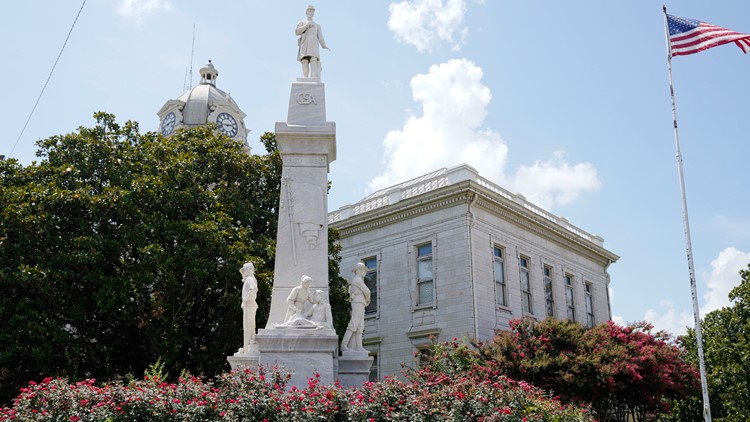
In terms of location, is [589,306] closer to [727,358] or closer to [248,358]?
[727,358]

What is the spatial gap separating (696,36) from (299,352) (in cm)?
1311

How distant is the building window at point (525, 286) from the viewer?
99.0 feet

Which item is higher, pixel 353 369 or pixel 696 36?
pixel 696 36

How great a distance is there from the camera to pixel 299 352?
12289 mm

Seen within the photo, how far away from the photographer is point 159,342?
19047mm

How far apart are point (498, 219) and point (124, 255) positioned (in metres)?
16.0

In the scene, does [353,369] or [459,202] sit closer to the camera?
[353,369]

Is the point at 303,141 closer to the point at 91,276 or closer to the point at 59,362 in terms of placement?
the point at 91,276

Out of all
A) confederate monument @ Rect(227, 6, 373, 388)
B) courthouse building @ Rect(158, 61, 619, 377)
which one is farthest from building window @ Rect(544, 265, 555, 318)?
confederate monument @ Rect(227, 6, 373, 388)

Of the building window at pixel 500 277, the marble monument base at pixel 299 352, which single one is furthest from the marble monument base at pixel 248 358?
the building window at pixel 500 277

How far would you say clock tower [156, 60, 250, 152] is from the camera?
5797 cm

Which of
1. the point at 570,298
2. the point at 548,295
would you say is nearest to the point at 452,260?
the point at 548,295

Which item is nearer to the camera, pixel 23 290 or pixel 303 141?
pixel 303 141

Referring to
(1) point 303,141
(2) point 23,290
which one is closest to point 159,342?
(2) point 23,290
